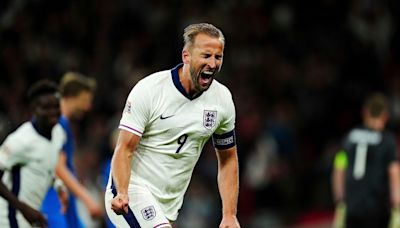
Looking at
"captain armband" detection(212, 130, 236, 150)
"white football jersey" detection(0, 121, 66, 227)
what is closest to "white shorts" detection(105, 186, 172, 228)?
"captain armband" detection(212, 130, 236, 150)

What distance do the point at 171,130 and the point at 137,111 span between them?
0.28 m

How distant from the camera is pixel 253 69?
1634cm

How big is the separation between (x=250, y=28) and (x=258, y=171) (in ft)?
8.79

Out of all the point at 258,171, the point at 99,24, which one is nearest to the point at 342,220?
the point at 258,171

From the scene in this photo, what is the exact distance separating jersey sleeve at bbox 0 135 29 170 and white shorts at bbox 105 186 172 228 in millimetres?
1240

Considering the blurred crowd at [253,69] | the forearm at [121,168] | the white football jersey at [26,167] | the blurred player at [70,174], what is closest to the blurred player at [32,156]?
the white football jersey at [26,167]

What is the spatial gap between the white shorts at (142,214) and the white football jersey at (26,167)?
1337mm

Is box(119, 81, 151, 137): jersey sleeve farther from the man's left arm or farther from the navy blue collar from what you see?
the man's left arm

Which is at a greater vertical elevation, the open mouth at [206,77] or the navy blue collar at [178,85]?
the open mouth at [206,77]

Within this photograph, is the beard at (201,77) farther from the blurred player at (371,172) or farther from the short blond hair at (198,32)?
the blurred player at (371,172)

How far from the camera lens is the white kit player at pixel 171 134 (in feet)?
21.1

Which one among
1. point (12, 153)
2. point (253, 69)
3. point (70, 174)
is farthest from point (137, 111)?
point (253, 69)

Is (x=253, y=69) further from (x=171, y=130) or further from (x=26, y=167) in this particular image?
(x=171, y=130)

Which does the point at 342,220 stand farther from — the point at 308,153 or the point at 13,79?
the point at 13,79
